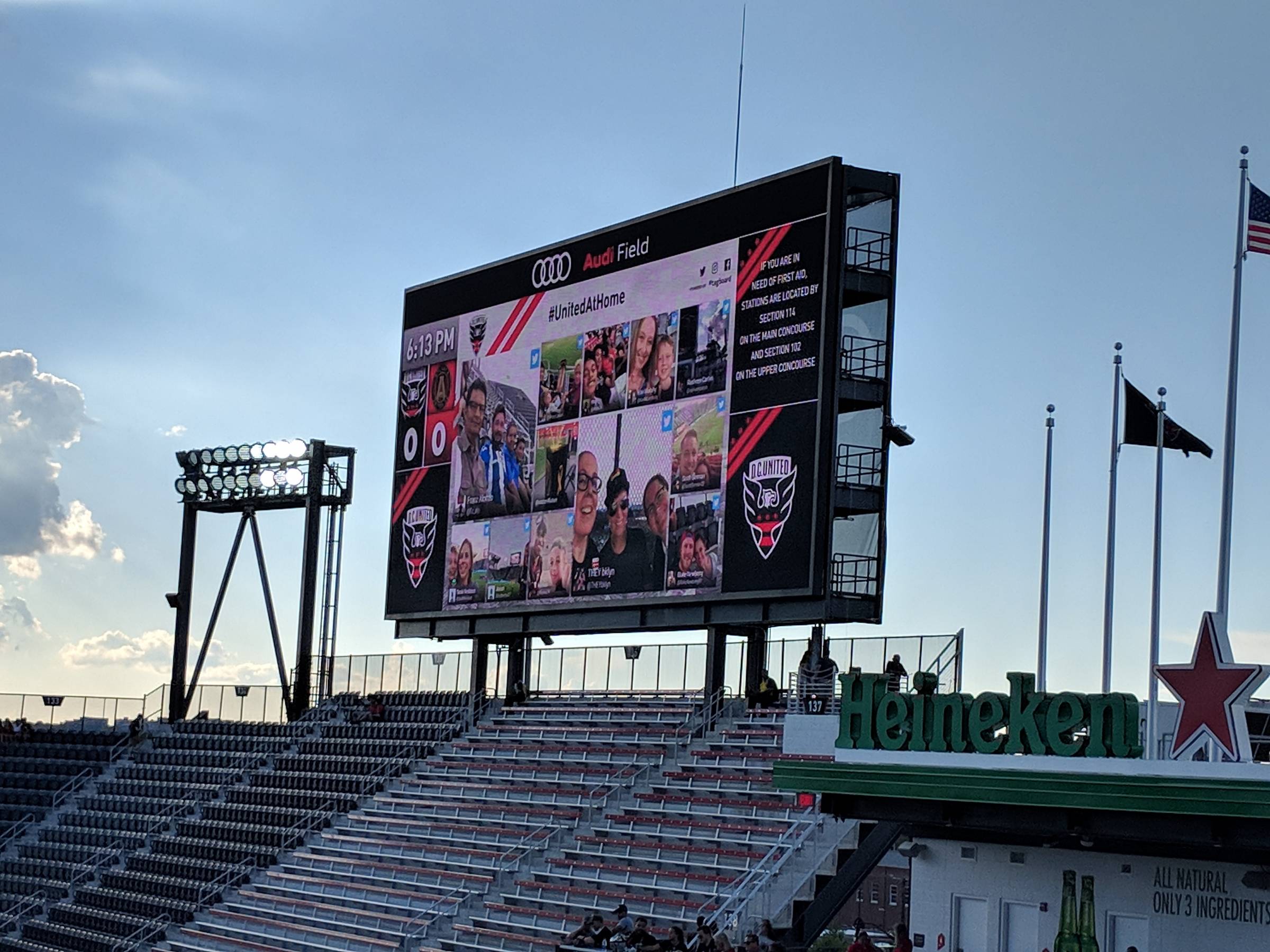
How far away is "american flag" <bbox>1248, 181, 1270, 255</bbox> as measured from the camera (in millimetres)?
18250

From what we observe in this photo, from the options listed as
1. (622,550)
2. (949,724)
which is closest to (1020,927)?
(949,724)

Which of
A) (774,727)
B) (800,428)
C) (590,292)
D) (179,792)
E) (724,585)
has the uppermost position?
(590,292)

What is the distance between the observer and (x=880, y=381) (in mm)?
25984

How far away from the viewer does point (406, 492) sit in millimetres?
33250

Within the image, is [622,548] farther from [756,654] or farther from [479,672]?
[479,672]

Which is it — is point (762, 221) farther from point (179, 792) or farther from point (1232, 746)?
point (179, 792)

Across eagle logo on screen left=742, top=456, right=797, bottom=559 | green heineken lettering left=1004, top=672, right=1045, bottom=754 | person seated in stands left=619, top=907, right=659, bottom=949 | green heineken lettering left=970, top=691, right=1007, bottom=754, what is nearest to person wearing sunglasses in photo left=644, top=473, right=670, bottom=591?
eagle logo on screen left=742, top=456, right=797, bottom=559

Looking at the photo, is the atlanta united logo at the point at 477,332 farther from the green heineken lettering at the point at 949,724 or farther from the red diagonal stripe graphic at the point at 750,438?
the green heineken lettering at the point at 949,724

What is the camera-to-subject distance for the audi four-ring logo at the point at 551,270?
30.7m

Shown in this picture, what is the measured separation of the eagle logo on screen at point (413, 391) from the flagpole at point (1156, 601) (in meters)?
16.3

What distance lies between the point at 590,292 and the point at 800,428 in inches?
218

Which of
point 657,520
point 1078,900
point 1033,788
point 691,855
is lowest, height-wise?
point 691,855

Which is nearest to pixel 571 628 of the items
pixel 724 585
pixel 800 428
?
pixel 724 585

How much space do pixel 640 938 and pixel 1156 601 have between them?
23.2 ft
